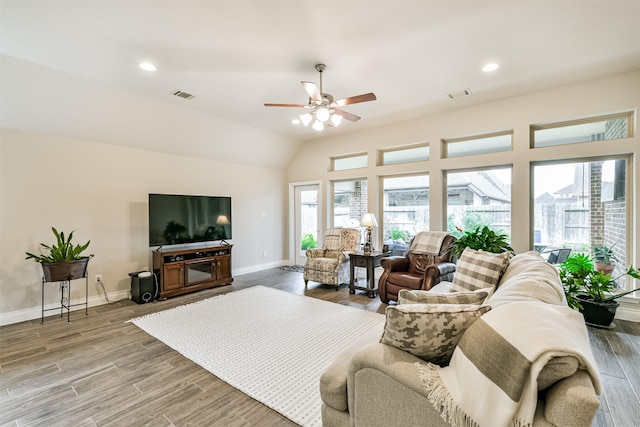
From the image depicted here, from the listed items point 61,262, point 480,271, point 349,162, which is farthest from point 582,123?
point 61,262

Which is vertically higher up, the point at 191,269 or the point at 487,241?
the point at 487,241

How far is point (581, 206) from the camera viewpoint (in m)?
3.85

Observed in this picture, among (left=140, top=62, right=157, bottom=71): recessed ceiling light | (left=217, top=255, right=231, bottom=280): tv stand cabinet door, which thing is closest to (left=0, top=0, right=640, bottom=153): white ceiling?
(left=140, top=62, right=157, bottom=71): recessed ceiling light

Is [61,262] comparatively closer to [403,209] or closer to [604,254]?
[403,209]

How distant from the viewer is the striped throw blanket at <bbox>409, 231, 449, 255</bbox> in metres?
4.12

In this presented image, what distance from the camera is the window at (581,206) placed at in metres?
3.64

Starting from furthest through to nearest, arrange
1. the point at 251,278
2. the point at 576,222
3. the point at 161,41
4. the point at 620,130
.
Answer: the point at 251,278, the point at 576,222, the point at 620,130, the point at 161,41

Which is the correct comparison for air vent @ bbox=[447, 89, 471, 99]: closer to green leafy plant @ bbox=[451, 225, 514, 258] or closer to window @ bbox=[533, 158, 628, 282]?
window @ bbox=[533, 158, 628, 282]

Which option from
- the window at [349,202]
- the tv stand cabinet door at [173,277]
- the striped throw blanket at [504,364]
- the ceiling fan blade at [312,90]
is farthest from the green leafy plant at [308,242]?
the striped throw blanket at [504,364]

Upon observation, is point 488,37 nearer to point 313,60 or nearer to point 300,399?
point 313,60

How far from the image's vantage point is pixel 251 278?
571 centimetres

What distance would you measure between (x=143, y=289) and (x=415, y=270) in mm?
4046

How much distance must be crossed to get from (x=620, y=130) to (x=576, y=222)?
1265mm

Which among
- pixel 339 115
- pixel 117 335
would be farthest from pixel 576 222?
pixel 117 335
